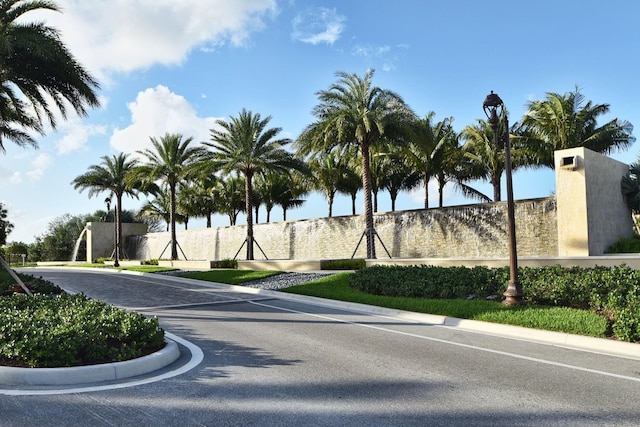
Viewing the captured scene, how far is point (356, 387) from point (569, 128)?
28633mm

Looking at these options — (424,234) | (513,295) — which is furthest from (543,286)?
(424,234)

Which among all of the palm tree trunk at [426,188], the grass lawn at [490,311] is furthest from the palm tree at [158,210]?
the grass lawn at [490,311]

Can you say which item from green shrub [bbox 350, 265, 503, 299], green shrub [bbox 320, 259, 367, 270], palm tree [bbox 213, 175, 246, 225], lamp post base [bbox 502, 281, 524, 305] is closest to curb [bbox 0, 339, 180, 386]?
lamp post base [bbox 502, 281, 524, 305]

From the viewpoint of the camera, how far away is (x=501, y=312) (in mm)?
10758

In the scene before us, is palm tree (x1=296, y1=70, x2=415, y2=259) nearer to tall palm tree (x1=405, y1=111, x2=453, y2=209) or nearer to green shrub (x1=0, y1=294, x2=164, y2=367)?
tall palm tree (x1=405, y1=111, x2=453, y2=209)

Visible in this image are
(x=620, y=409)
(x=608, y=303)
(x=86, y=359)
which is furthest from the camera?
(x=608, y=303)

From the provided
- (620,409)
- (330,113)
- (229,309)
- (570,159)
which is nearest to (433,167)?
(330,113)

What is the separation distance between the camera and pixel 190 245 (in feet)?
163

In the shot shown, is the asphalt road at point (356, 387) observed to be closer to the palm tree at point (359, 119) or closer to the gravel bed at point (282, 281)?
the gravel bed at point (282, 281)

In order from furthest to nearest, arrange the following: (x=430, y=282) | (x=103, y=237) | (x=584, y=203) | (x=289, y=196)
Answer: (x=103, y=237), (x=289, y=196), (x=584, y=203), (x=430, y=282)

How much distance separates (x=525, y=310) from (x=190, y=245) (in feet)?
140

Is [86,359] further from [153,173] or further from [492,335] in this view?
[153,173]

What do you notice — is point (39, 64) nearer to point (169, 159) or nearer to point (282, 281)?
point (282, 281)

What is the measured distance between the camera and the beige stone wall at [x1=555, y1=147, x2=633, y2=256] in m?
20.2
